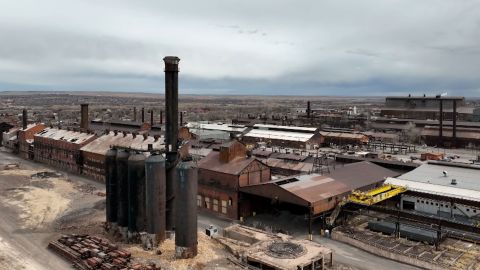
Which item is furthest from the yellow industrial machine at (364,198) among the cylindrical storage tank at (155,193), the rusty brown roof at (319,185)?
the cylindrical storage tank at (155,193)

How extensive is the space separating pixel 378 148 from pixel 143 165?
6969 centimetres

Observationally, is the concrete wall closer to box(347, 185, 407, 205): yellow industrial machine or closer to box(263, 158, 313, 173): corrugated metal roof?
box(347, 185, 407, 205): yellow industrial machine

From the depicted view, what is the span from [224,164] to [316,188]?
33.6ft

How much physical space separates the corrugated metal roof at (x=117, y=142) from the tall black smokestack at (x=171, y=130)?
2323 cm

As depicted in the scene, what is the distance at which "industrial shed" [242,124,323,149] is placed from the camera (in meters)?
93.5

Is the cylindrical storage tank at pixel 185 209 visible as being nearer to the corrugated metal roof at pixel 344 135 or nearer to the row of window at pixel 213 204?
the row of window at pixel 213 204

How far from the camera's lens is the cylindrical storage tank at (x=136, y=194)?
3338cm

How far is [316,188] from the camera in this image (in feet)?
131

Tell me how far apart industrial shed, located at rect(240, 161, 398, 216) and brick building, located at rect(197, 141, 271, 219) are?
1.39m

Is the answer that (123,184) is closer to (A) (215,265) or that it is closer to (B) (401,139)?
(A) (215,265)

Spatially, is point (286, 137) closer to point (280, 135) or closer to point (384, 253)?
point (280, 135)

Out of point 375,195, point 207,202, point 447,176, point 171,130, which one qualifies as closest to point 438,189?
point 447,176

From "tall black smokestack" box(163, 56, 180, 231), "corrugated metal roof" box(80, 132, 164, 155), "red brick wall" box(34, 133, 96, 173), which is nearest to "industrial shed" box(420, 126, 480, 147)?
"corrugated metal roof" box(80, 132, 164, 155)

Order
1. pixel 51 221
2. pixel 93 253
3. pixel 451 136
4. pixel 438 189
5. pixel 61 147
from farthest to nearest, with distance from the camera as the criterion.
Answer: pixel 451 136 < pixel 61 147 < pixel 438 189 < pixel 51 221 < pixel 93 253
